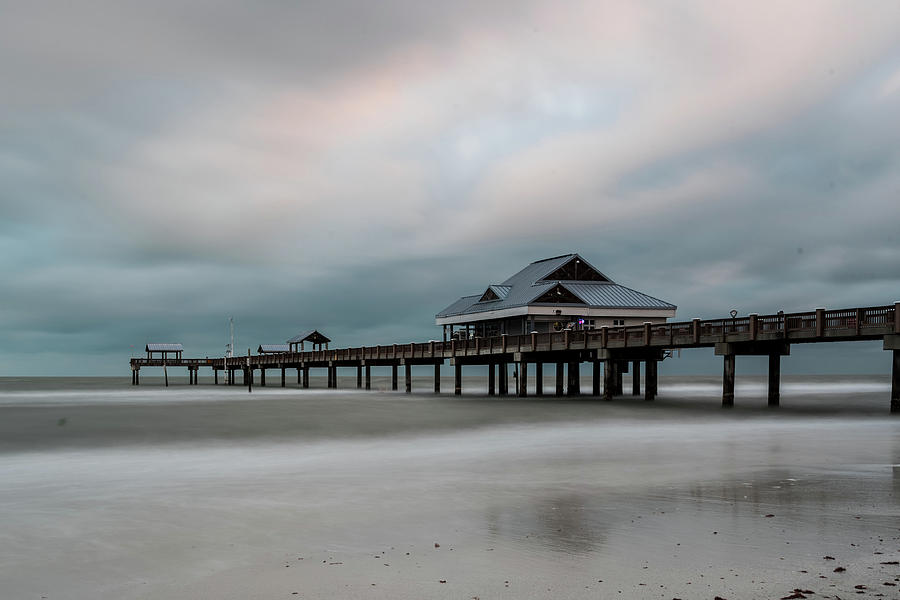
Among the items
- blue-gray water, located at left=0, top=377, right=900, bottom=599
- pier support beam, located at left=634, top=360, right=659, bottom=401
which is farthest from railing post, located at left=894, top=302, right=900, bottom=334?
pier support beam, located at left=634, top=360, right=659, bottom=401

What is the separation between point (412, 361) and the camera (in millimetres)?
63250

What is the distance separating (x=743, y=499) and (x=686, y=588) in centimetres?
560

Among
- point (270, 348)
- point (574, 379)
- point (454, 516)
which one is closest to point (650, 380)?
point (574, 379)

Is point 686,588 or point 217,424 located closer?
point 686,588

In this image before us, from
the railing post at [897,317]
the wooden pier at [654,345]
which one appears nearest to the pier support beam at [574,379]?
the wooden pier at [654,345]

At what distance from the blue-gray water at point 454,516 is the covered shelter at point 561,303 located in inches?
1196

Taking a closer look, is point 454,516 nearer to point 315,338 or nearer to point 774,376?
point 774,376

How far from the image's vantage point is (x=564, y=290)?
57281mm

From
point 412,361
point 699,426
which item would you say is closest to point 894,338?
point 699,426

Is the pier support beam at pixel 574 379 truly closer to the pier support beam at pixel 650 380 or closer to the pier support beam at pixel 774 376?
the pier support beam at pixel 650 380

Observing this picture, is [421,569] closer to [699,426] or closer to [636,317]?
[699,426]

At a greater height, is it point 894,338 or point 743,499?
point 894,338

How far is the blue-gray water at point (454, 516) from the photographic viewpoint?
8.25 m

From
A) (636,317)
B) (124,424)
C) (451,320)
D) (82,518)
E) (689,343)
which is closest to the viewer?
(82,518)
